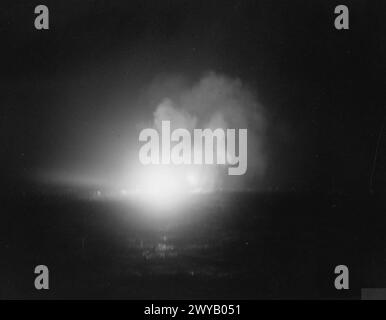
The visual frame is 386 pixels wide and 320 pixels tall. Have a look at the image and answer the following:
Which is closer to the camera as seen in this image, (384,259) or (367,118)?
(384,259)

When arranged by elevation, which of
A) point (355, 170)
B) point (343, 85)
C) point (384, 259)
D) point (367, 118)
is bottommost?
point (384, 259)

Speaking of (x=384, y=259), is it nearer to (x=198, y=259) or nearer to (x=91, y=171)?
(x=198, y=259)

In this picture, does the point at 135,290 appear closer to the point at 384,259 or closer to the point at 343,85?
the point at 384,259

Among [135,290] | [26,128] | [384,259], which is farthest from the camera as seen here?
[26,128]

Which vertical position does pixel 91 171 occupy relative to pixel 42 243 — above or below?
above
